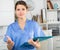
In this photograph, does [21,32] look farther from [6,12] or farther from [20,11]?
[6,12]

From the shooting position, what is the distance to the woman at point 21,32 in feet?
6.28

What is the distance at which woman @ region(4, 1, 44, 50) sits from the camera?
1913mm

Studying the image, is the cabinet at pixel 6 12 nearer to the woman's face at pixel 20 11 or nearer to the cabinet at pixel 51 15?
the cabinet at pixel 51 15

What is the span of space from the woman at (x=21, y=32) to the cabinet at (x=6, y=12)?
4.58ft

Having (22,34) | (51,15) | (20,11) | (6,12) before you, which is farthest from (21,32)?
(51,15)

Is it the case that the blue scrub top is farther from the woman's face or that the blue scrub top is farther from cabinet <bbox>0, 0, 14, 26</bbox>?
cabinet <bbox>0, 0, 14, 26</bbox>

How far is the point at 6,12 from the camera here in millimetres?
3406

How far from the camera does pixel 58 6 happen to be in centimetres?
422

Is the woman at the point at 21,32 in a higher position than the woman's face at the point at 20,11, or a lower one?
lower

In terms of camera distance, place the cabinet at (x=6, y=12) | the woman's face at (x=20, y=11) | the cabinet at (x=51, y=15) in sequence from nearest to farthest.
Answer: the woman's face at (x=20, y=11) → the cabinet at (x=6, y=12) → the cabinet at (x=51, y=15)

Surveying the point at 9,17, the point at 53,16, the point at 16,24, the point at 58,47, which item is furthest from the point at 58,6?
the point at 16,24

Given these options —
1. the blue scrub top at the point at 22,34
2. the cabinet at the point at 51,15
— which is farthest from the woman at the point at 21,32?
the cabinet at the point at 51,15

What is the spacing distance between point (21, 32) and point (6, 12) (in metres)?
1.52

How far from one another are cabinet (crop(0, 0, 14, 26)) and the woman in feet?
4.58
